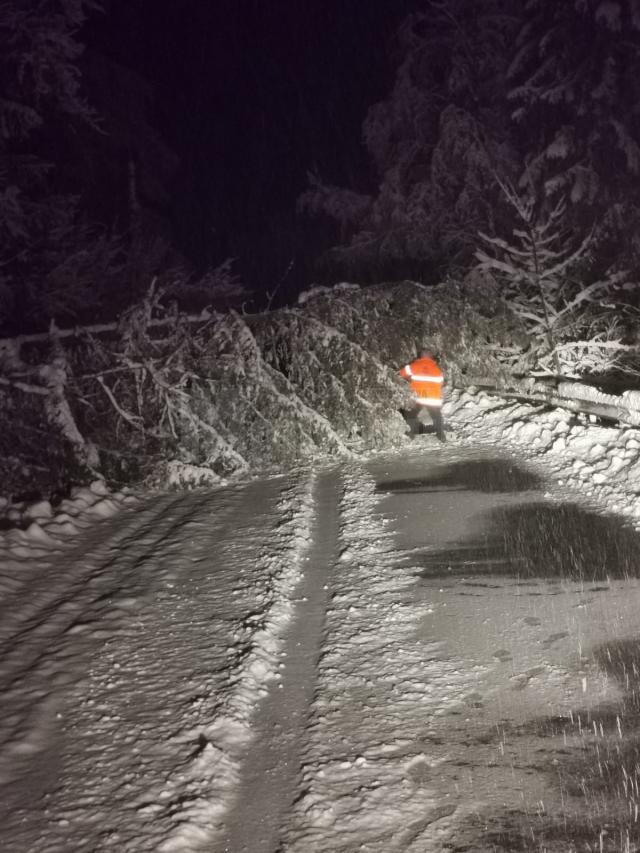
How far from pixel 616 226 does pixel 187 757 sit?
15.5 m

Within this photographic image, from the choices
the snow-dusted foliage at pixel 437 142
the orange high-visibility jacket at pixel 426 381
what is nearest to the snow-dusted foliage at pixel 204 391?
the orange high-visibility jacket at pixel 426 381

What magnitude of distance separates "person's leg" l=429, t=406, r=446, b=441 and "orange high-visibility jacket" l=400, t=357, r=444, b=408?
0.10 metres

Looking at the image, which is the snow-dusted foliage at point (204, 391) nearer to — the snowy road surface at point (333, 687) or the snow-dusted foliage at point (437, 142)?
the snowy road surface at point (333, 687)

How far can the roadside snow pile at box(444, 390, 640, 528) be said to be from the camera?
7098mm

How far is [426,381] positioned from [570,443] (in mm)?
2352

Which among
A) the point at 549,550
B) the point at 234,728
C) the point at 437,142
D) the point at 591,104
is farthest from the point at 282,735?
the point at 437,142

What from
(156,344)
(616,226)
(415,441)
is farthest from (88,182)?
(616,226)

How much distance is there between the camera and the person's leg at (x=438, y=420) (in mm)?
10211

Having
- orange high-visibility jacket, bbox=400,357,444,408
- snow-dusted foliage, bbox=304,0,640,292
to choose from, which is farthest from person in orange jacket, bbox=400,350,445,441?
snow-dusted foliage, bbox=304,0,640,292

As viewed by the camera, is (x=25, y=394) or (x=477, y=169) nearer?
(x=25, y=394)

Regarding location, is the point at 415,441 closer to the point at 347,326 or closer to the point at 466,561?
the point at 347,326

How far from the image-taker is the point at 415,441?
1075 cm

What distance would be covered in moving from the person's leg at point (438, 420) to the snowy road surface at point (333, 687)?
2.91 meters

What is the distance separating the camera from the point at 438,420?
10.3m
